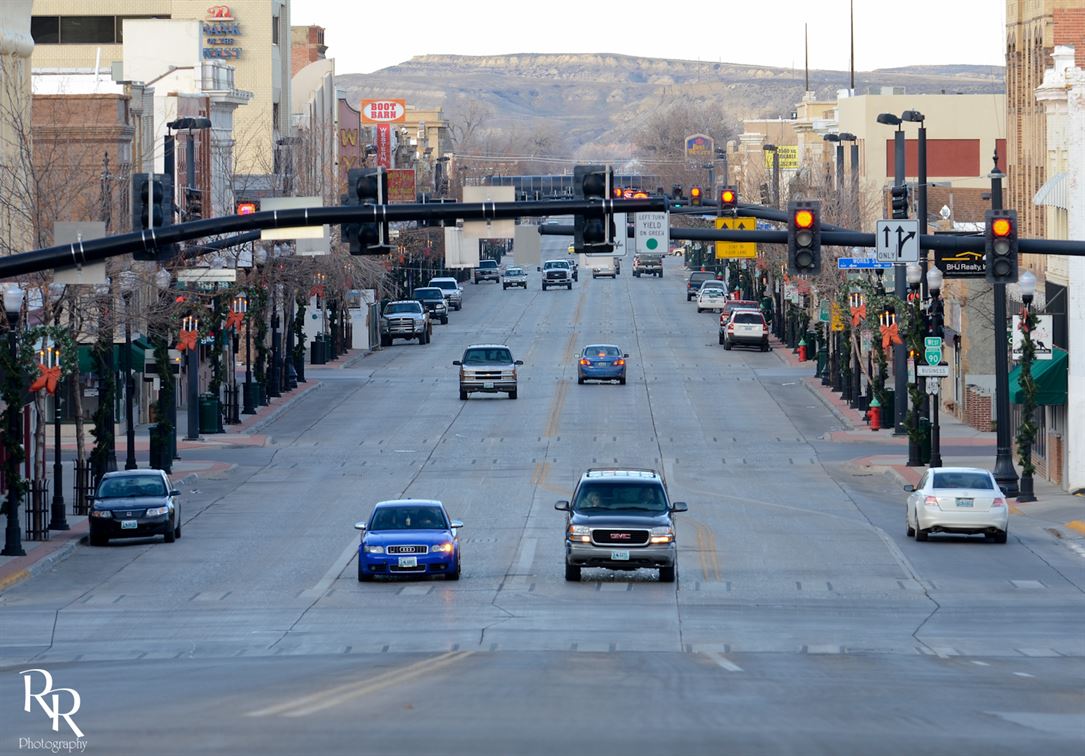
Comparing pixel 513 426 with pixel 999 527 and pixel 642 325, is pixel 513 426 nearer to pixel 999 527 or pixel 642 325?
pixel 999 527

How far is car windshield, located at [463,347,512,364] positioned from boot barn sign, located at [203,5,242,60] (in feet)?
147

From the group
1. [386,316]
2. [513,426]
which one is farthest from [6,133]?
[386,316]

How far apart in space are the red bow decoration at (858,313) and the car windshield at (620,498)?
3187 cm

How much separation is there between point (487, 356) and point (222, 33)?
47.8 m

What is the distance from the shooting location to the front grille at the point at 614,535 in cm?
3250

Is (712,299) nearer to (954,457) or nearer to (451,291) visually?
(451,291)

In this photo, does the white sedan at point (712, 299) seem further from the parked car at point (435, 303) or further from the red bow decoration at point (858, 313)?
the red bow decoration at point (858, 313)

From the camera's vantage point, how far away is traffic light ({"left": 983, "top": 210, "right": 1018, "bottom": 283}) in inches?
1213

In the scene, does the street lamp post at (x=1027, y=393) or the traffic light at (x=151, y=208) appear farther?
the street lamp post at (x=1027, y=393)

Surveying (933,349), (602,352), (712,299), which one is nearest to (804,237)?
(933,349)

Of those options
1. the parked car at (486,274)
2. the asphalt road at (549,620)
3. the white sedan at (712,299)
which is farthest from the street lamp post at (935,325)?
the parked car at (486,274)

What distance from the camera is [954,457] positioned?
2115 inches

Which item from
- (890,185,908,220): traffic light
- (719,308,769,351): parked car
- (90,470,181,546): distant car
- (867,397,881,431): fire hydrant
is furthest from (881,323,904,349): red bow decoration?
(719,308,769,351): parked car

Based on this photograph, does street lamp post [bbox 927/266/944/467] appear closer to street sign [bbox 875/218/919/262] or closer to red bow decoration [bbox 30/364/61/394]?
street sign [bbox 875/218/919/262]
